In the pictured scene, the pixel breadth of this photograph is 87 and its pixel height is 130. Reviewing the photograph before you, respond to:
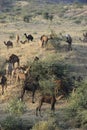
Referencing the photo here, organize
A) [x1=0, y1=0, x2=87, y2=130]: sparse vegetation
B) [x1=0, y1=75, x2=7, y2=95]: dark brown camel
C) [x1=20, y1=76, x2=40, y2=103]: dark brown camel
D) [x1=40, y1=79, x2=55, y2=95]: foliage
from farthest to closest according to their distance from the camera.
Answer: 1. [x1=0, y1=75, x2=7, y2=95]: dark brown camel
2. [x1=20, y1=76, x2=40, y2=103]: dark brown camel
3. [x1=40, y1=79, x2=55, y2=95]: foliage
4. [x1=0, y1=0, x2=87, y2=130]: sparse vegetation

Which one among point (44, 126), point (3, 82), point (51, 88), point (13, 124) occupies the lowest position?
point (13, 124)

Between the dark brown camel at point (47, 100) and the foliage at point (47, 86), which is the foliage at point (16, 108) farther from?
the foliage at point (47, 86)

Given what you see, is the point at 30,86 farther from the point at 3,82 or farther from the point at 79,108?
the point at 79,108

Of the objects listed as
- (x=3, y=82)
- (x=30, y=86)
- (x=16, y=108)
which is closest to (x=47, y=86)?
(x=30, y=86)

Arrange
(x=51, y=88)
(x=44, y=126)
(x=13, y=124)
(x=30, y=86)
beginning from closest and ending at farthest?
1. (x=44, y=126)
2. (x=13, y=124)
3. (x=51, y=88)
4. (x=30, y=86)

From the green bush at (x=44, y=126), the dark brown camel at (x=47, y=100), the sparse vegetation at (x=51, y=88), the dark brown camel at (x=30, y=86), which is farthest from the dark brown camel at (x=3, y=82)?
the green bush at (x=44, y=126)

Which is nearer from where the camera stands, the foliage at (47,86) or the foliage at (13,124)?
the foliage at (13,124)

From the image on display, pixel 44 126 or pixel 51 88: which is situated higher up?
pixel 51 88

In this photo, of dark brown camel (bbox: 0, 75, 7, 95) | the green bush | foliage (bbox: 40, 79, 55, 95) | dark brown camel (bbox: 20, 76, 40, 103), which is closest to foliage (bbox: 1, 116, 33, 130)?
the green bush

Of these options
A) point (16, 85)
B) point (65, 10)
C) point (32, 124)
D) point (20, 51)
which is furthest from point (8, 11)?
point (32, 124)

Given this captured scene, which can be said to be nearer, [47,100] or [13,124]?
[13,124]

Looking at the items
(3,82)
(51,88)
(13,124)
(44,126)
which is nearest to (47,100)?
(51,88)

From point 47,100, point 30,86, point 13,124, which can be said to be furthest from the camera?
point 30,86

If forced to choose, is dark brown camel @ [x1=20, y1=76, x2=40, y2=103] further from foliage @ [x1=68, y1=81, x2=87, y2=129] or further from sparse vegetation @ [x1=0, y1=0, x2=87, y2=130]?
foliage @ [x1=68, y1=81, x2=87, y2=129]
